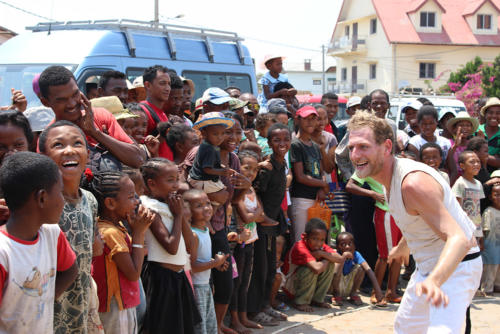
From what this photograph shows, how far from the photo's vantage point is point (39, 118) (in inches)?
169

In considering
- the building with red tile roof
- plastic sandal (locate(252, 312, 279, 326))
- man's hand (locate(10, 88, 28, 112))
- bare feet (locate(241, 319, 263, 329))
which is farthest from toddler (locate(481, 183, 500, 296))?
the building with red tile roof

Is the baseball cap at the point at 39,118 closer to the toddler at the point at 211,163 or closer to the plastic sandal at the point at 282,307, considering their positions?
the toddler at the point at 211,163

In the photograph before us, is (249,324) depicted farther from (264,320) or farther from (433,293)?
(433,293)

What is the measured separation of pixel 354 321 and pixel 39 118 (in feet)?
12.2

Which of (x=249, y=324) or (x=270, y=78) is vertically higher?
(x=270, y=78)

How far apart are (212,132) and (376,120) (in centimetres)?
160

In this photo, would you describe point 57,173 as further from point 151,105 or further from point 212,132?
point 151,105

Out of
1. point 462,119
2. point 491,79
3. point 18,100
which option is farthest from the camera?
point 491,79

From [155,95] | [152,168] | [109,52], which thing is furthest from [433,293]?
[109,52]

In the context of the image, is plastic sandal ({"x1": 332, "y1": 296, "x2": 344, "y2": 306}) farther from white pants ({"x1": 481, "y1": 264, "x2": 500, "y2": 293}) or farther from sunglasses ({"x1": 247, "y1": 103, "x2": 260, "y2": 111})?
sunglasses ({"x1": 247, "y1": 103, "x2": 260, "y2": 111})

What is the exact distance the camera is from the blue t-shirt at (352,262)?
6742 millimetres

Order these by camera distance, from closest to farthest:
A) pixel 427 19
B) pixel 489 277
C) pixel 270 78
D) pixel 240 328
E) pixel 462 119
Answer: pixel 240 328 → pixel 489 277 → pixel 462 119 → pixel 270 78 → pixel 427 19

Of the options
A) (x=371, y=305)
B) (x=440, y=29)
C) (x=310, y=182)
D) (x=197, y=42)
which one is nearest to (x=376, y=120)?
(x=310, y=182)

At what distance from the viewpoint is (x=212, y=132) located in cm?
500
